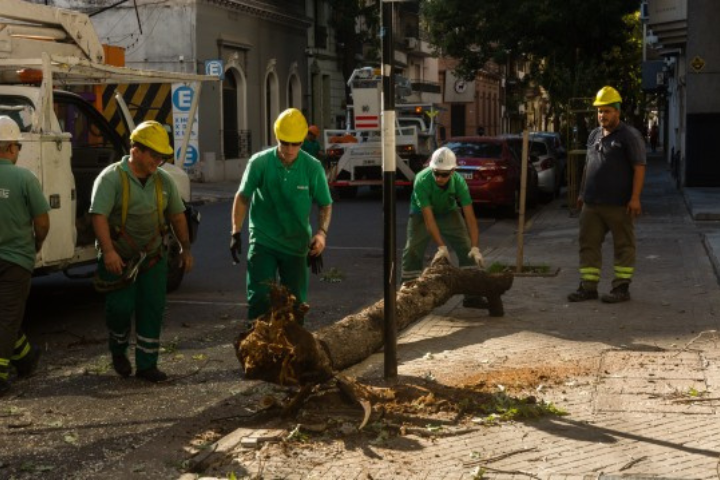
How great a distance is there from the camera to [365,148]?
2655 cm

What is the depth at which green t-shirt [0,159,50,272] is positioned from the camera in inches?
299

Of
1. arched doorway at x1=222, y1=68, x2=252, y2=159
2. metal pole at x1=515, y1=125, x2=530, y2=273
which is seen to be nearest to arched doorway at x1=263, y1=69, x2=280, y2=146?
arched doorway at x1=222, y1=68, x2=252, y2=159

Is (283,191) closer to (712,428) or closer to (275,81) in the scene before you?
(712,428)

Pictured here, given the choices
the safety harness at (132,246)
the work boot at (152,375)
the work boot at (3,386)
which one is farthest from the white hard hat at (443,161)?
the work boot at (3,386)

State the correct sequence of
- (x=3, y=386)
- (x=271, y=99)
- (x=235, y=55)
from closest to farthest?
(x=3, y=386), (x=235, y=55), (x=271, y=99)

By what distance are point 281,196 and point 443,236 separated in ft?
9.53

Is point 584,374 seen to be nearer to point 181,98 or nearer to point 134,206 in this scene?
point 134,206

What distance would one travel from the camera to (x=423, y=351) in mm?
8758

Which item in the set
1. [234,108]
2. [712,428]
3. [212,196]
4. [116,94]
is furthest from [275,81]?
[712,428]

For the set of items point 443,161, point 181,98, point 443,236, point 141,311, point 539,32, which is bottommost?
Result: point 141,311

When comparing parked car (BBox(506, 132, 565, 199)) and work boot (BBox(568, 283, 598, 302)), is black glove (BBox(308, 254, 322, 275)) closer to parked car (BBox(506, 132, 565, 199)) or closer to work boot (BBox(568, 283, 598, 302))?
work boot (BBox(568, 283, 598, 302))

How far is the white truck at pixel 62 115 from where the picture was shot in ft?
31.3

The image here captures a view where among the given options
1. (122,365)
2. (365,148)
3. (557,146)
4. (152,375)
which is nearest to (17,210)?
(122,365)

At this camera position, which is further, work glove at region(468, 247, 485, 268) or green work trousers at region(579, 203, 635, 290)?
green work trousers at region(579, 203, 635, 290)
